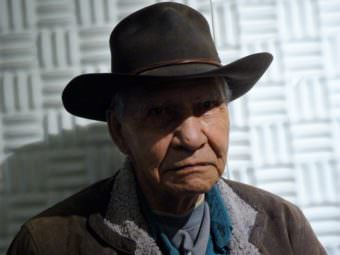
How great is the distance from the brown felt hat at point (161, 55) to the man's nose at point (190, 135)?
0.09m

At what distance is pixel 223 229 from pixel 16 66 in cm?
68

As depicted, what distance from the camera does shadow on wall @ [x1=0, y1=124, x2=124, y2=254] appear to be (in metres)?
1.22

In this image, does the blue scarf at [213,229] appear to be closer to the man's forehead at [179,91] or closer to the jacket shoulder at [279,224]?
the jacket shoulder at [279,224]

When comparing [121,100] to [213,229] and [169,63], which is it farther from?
[213,229]

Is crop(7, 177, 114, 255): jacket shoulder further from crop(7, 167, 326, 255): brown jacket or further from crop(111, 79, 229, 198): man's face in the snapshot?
crop(111, 79, 229, 198): man's face

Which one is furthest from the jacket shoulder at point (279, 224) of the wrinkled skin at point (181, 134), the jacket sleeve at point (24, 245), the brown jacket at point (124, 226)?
the jacket sleeve at point (24, 245)

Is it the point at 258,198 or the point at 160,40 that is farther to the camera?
the point at 258,198

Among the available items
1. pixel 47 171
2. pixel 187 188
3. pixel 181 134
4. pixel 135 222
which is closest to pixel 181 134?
pixel 181 134

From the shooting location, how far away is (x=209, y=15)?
1233 mm

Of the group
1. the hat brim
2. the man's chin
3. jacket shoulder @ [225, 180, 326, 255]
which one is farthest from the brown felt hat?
jacket shoulder @ [225, 180, 326, 255]

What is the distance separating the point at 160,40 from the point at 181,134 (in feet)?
0.61

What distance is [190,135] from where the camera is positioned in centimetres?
87

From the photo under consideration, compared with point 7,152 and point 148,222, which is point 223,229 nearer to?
point 148,222

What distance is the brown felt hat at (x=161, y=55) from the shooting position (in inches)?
34.4
